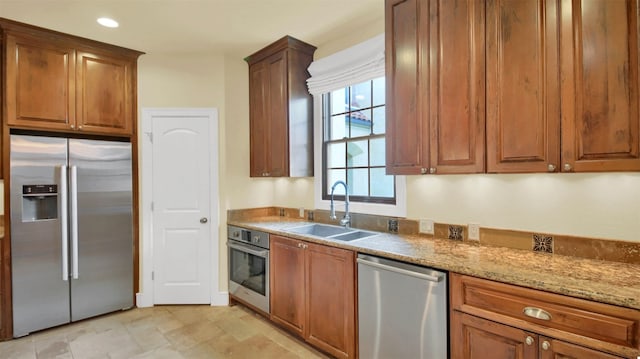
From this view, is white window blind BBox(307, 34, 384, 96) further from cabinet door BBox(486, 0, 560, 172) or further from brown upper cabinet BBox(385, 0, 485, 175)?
cabinet door BBox(486, 0, 560, 172)

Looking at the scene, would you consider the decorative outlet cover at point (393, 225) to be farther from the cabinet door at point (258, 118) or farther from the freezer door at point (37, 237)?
the freezer door at point (37, 237)

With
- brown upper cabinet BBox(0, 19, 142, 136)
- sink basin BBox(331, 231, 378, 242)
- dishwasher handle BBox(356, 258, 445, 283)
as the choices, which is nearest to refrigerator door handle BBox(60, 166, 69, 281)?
brown upper cabinet BBox(0, 19, 142, 136)

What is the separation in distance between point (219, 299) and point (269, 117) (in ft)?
6.61

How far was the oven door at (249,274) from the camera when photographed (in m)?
2.94

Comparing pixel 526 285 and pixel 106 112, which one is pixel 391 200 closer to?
pixel 526 285

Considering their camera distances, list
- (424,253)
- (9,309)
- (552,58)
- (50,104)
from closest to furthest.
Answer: (552,58), (424,253), (9,309), (50,104)

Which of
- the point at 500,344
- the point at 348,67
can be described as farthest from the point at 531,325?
the point at 348,67

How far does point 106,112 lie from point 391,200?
2918 mm

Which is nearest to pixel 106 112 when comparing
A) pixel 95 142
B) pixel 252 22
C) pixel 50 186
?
pixel 95 142

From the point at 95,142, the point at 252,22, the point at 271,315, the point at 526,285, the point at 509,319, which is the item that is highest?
the point at 252,22

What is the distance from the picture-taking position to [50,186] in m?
2.87

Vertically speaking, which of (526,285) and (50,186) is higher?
(50,186)

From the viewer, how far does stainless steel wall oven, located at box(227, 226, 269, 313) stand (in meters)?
2.93

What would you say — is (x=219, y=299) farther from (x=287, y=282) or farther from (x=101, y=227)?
(x=101, y=227)
